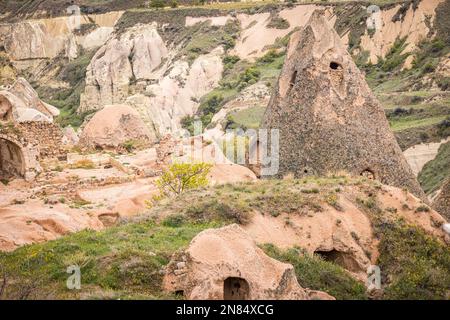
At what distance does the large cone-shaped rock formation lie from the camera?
24031mm

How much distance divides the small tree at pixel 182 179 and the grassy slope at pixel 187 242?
3.81 m

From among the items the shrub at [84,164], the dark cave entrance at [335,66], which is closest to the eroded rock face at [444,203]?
→ the dark cave entrance at [335,66]

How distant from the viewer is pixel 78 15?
143125 millimetres

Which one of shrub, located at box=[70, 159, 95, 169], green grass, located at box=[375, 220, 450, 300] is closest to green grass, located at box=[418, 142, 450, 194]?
shrub, located at box=[70, 159, 95, 169]

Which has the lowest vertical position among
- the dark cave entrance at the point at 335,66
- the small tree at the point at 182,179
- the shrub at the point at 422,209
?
the small tree at the point at 182,179

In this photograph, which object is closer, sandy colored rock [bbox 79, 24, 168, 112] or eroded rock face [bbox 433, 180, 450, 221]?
eroded rock face [bbox 433, 180, 450, 221]

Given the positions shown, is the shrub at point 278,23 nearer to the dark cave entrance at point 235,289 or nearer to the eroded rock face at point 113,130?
the eroded rock face at point 113,130

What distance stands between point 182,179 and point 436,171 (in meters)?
32.8

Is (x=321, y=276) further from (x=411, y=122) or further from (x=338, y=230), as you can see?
(x=411, y=122)

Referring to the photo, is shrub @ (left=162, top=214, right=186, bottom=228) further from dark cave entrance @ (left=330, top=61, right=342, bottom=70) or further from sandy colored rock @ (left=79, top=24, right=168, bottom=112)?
sandy colored rock @ (left=79, top=24, right=168, bottom=112)

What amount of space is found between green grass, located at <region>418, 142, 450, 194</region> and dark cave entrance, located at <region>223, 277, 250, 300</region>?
36279 millimetres

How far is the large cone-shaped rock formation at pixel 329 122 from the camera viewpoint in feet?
78.8

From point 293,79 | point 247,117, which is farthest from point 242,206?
point 247,117
